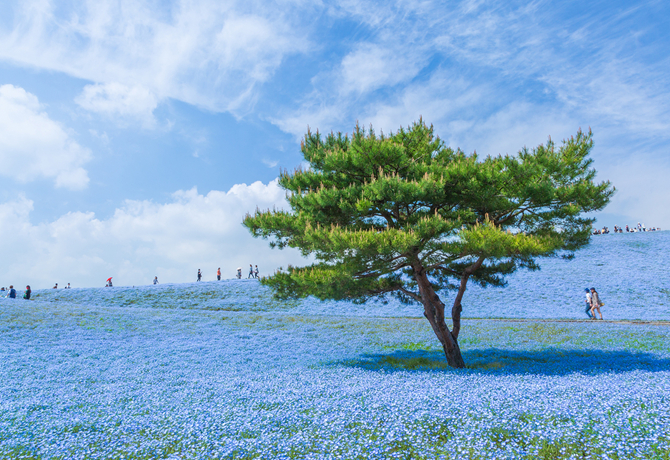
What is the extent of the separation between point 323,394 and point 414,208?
6.21 m

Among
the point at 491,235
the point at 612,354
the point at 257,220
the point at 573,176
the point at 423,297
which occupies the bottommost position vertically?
the point at 612,354

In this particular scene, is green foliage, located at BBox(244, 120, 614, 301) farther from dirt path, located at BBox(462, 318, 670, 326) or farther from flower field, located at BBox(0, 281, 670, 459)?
dirt path, located at BBox(462, 318, 670, 326)

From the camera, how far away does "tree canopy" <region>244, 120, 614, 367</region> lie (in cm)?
1016

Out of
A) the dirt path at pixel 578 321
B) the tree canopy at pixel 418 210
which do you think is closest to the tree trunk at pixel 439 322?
the tree canopy at pixel 418 210

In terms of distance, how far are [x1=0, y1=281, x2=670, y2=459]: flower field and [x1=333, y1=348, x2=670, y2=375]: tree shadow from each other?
72 mm

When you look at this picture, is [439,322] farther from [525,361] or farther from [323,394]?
[323,394]

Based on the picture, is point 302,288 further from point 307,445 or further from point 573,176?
point 573,176

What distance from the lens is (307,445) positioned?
5.79m

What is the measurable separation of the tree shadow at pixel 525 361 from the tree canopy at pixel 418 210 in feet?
4.42

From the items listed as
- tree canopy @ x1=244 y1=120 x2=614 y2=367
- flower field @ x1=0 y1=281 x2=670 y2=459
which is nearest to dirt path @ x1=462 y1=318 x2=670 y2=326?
flower field @ x1=0 y1=281 x2=670 y2=459

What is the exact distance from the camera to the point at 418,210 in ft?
38.6

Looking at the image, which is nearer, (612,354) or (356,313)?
(612,354)

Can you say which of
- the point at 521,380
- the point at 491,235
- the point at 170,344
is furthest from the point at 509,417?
the point at 170,344

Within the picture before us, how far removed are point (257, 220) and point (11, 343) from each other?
37.1ft
